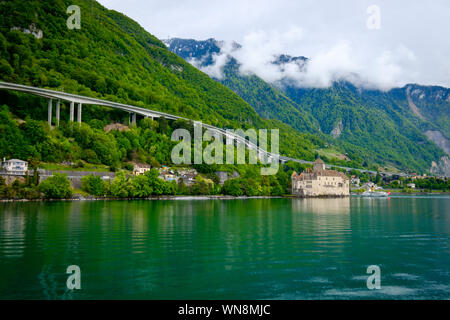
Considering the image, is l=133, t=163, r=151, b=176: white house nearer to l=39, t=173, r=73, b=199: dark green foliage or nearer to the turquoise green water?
l=39, t=173, r=73, b=199: dark green foliage

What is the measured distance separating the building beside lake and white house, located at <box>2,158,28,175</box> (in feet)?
237

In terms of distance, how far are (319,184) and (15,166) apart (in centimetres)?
8637

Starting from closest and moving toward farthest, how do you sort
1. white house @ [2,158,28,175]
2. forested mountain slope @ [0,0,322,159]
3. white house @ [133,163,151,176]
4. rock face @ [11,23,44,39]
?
1. white house @ [2,158,28,175]
2. white house @ [133,163,151,176]
3. forested mountain slope @ [0,0,322,159]
4. rock face @ [11,23,44,39]

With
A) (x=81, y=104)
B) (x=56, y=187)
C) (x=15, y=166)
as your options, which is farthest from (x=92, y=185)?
(x=81, y=104)

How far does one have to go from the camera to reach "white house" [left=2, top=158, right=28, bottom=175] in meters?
65.4

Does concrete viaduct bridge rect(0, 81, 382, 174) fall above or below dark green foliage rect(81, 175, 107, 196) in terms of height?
above

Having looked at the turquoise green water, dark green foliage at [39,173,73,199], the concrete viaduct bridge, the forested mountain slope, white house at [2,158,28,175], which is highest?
the forested mountain slope

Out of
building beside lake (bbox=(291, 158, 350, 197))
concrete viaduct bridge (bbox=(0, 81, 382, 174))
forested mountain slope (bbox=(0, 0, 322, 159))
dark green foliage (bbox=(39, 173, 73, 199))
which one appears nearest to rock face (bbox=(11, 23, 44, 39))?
forested mountain slope (bbox=(0, 0, 322, 159))

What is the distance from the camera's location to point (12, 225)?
87.4ft

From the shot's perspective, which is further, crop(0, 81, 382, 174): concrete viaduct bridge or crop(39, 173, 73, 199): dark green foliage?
crop(0, 81, 382, 174): concrete viaduct bridge

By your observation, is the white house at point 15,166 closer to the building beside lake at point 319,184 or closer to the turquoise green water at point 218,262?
the turquoise green water at point 218,262
